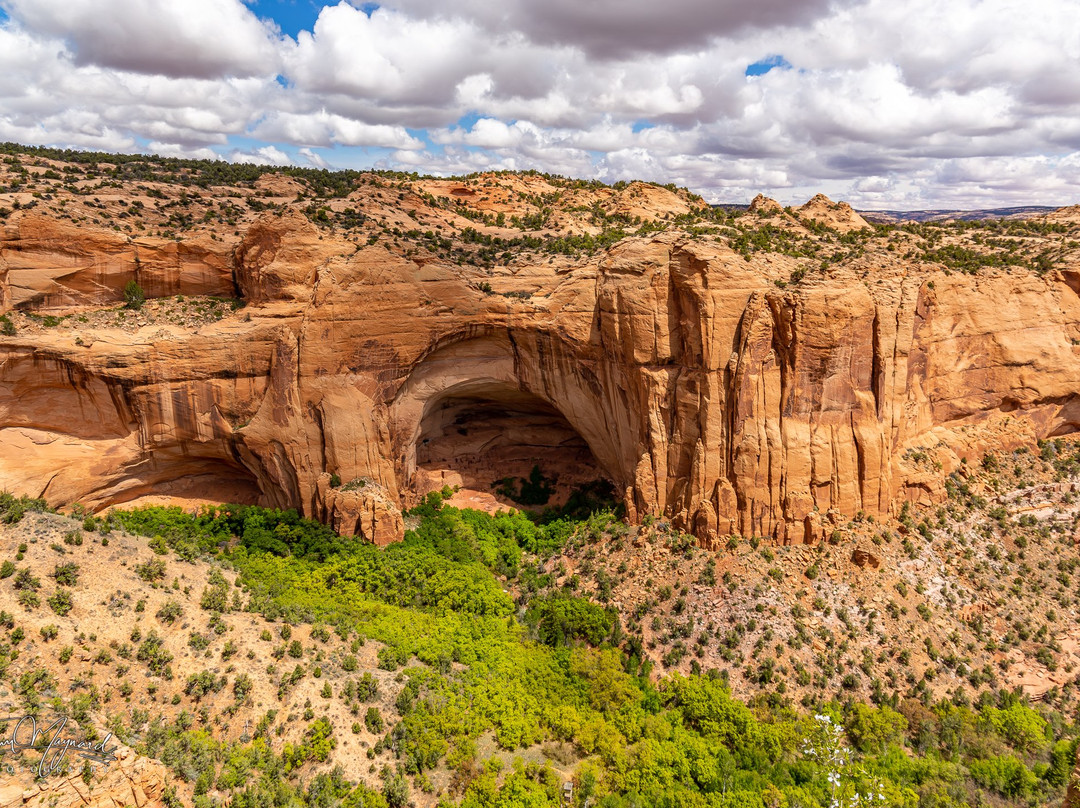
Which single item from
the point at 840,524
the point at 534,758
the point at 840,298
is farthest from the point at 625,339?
the point at 534,758

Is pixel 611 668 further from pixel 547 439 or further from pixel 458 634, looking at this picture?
pixel 547 439

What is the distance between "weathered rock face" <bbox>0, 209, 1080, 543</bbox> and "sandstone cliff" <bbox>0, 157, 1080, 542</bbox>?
4.3 inches

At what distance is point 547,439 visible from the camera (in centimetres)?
4031

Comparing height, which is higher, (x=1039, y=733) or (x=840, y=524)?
(x=840, y=524)

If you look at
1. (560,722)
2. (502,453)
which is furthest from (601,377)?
(560,722)

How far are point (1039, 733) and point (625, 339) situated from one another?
75.9 ft

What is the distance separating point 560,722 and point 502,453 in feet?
68.2

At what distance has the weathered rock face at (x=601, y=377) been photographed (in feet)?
89.4

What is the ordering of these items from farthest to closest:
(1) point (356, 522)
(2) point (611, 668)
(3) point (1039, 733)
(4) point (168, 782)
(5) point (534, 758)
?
(1) point (356, 522), (2) point (611, 668), (3) point (1039, 733), (5) point (534, 758), (4) point (168, 782)

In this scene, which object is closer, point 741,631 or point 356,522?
point 741,631

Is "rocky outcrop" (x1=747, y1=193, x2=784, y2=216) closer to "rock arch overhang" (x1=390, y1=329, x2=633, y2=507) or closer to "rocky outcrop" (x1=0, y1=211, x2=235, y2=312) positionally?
"rock arch overhang" (x1=390, y1=329, x2=633, y2=507)

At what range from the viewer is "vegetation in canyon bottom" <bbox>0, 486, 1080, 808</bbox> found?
1805cm

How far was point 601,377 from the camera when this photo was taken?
32.5 meters

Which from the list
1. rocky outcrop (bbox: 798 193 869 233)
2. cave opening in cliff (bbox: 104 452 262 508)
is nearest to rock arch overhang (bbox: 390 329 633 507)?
cave opening in cliff (bbox: 104 452 262 508)
